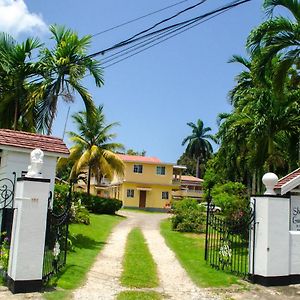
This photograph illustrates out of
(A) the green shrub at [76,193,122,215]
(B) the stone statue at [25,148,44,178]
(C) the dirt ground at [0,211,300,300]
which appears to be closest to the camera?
(C) the dirt ground at [0,211,300,300]

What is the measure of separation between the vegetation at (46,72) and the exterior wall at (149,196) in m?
32.3

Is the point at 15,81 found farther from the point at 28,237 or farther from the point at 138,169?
the point at 138,169

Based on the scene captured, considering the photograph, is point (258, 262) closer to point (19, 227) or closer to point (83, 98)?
point (19, 227)

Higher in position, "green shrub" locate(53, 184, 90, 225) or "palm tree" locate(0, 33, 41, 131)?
"palm tree" locate(0, 33, 41, 131)

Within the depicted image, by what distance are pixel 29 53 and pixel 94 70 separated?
3070mm

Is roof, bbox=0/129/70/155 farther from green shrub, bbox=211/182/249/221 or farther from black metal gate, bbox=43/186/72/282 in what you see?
green shrub, bbox=211/182/249/221

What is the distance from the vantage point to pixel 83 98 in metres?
18.5

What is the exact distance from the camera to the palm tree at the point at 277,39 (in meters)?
14.0

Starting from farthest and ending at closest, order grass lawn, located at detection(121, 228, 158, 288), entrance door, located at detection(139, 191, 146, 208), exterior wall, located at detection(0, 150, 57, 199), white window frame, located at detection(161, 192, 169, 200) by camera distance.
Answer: white window frame, located at detection(161, 192, 169, 200)
entrance door, located at detection(139, 191, 146, 208)
exterior wall, located at detection(0, 150, 57, 199)
grass lawn, located at detection(121, 228, 158, 288)

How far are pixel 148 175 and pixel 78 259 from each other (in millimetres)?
38610

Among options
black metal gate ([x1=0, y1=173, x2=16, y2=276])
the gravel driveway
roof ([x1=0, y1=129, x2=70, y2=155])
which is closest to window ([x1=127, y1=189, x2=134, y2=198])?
the gravel driveway

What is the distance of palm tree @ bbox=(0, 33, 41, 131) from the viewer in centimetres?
1861

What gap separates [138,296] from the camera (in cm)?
A: 918

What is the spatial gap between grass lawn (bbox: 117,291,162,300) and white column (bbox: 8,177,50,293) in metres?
1.71
